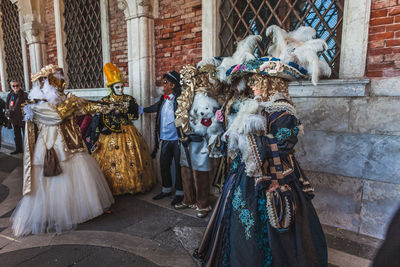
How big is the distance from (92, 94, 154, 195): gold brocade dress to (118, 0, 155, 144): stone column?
0.55m

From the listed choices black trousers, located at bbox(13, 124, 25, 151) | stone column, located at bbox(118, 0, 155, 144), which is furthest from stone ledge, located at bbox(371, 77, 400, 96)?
black trousers, located at bbox(13, 124, 25, 151)

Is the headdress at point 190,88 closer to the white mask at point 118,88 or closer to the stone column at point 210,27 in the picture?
the stone column at point 210,27

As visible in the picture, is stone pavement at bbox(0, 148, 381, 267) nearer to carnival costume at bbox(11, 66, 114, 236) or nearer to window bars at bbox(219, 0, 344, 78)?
carnival costume at bbox(11, 66, 114, 236)

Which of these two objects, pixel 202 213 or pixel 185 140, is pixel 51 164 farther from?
pixel 202 213

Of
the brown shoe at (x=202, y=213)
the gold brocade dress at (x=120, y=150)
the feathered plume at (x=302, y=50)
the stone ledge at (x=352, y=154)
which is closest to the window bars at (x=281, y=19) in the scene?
the stone ledge at (x=352, y=154)

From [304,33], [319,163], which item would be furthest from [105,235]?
[304,33]

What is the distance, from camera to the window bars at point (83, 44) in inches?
226

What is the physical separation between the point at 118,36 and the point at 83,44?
1.42 m

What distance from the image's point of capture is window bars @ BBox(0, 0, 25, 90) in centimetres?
803

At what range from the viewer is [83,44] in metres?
6.09

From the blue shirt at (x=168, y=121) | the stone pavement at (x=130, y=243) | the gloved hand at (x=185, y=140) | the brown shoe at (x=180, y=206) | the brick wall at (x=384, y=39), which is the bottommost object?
the stone pavement at (x=130, y=243)

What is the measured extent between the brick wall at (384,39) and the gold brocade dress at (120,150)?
3.41 meters

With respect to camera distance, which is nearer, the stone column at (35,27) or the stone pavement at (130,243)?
the stone pavement at (130,243)

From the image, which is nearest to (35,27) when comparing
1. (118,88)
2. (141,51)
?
(141,51)
